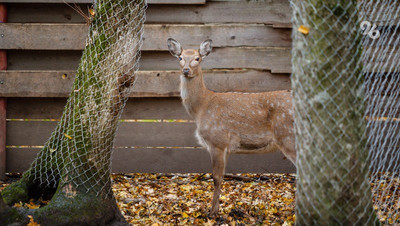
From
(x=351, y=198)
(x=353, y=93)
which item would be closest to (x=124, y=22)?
(x=353, y=93)

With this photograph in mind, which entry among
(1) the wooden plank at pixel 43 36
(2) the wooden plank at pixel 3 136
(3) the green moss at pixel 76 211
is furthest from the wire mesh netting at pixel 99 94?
(2) the wooden plank at pixel 3 136

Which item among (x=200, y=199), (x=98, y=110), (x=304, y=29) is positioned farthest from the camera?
(x=200, y=199)

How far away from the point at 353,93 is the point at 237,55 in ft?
11.5

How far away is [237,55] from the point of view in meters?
6.59

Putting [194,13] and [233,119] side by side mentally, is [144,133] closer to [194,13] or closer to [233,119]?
[233,119]

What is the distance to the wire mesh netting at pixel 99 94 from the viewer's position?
4242mm

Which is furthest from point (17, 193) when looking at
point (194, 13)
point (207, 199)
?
point (194, 13)

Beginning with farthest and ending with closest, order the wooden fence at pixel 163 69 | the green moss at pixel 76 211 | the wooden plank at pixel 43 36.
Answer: the wooden fence at pixel 163 69
the wooden plank at pixel 43 36
the green moss at pixel 76 211

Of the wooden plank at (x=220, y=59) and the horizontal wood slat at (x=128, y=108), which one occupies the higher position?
the wooden plank at (x=220, y=59)

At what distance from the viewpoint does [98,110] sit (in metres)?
4.28

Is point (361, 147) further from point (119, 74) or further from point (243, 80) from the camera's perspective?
point (243, 80)

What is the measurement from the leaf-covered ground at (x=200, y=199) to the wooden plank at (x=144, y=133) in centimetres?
51

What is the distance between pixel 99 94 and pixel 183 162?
8.78 feet

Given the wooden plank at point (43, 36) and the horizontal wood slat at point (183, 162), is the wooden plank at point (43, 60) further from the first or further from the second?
the horizontal wood slat at point (183, 162)
